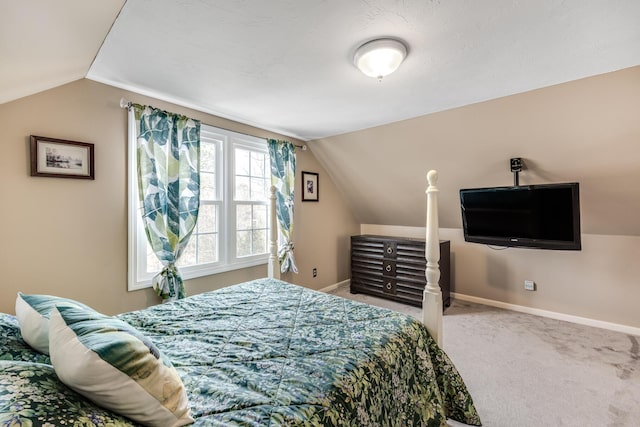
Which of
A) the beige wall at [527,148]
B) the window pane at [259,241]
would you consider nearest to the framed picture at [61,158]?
the window pane at [259,241]

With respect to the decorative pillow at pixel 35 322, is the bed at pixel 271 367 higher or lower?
lower

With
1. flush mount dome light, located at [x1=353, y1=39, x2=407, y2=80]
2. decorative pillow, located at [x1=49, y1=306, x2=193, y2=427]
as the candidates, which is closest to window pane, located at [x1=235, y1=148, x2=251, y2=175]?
flush mount dome light, located at [x1=353, y1=39, x2=407, y2=80]

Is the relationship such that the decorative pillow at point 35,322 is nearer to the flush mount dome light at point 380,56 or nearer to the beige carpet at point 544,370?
the flush mount dome light at point 380,56

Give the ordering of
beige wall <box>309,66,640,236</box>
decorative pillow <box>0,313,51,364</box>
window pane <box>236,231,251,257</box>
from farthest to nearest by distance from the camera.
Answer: window pane <box>236,231,251,257</box>
beige wall <box>309,66,640,236</box>
decorative pillow <box>0,313,51,364</box>

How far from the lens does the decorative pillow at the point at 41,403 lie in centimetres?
60

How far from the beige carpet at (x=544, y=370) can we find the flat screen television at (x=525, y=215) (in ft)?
3.12

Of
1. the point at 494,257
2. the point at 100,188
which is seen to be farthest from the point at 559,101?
the point at 100,188

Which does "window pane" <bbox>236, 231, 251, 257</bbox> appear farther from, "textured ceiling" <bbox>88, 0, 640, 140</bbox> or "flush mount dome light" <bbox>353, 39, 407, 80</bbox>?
"flush mount dome light" <bbox>353, 39, 407, 80</bbox>

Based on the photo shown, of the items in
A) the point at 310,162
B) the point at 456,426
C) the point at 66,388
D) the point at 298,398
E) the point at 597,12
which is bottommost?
the point at 456,426

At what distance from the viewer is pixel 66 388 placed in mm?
758

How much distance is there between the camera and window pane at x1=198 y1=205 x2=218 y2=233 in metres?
2.90

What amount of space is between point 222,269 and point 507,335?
10.1 ft

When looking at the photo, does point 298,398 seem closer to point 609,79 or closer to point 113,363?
point 113,363

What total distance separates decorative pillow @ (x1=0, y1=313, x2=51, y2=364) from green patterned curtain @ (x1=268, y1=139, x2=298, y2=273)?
2557 millimetres
